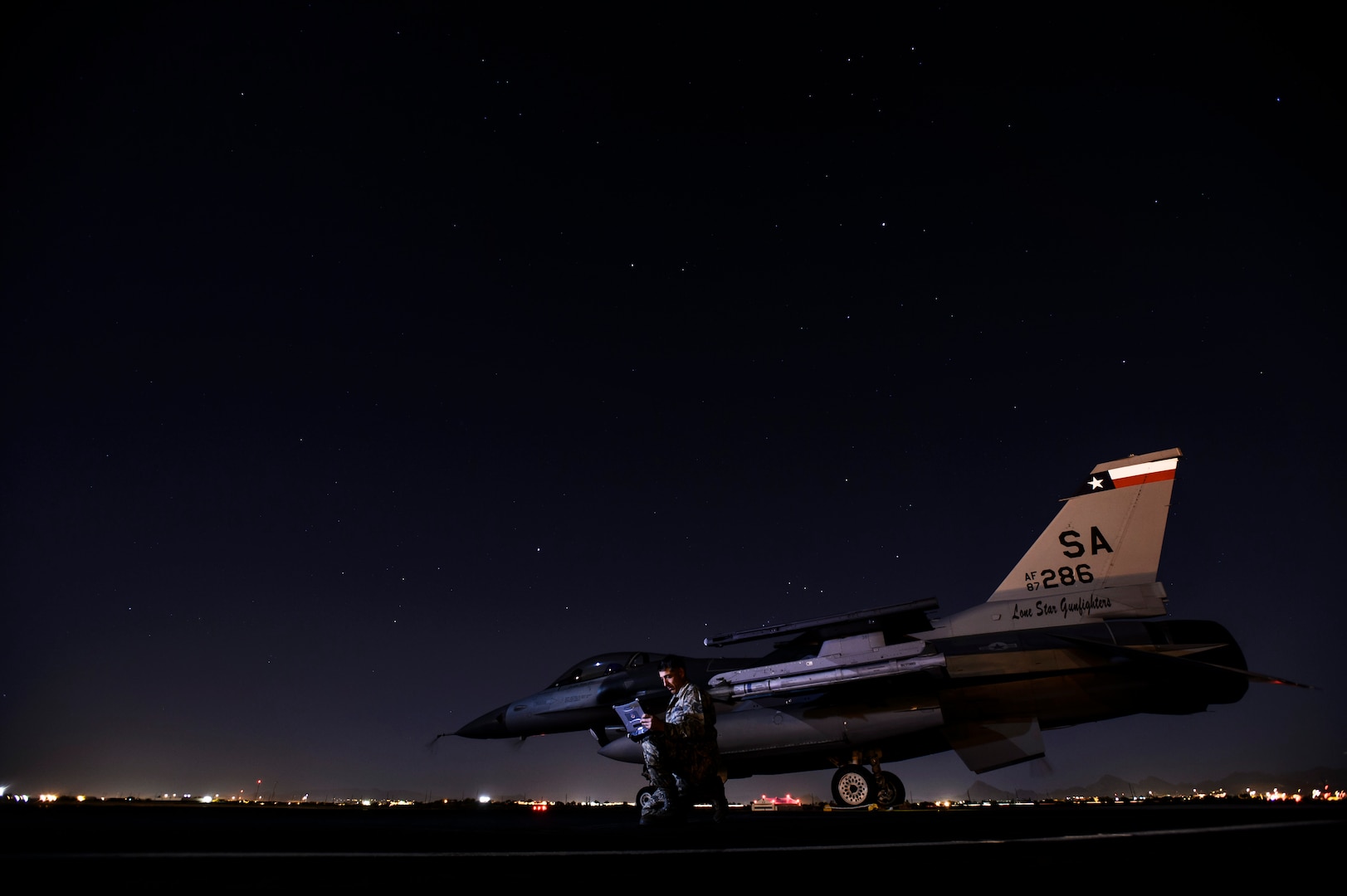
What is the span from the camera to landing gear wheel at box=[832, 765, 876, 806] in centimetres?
1298

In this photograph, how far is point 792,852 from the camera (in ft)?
14.7

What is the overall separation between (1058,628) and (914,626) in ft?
8.18

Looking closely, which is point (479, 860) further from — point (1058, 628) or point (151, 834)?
point (1058, 628)

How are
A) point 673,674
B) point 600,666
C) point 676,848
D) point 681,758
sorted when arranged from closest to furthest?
point 676,848 < point 681,758 < point 673,674 < point 600,666

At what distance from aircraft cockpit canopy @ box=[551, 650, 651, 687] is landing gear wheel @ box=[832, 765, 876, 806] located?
465 cm

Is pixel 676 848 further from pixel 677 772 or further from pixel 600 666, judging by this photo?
pixel 600 666

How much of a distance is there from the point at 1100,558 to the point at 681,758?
417 inches

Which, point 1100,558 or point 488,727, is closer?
point 1100,558

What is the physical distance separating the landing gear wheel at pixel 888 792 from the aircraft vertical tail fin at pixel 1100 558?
3.22m

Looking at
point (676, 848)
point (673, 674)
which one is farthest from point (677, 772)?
point (676, 848)

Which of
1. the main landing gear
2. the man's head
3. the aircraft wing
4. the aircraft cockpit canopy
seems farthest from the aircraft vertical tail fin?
the man's head

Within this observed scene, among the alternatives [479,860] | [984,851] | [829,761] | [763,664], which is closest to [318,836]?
[479,860]

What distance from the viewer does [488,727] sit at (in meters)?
16.9

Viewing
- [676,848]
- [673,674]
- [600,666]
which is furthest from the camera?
[600,666]
